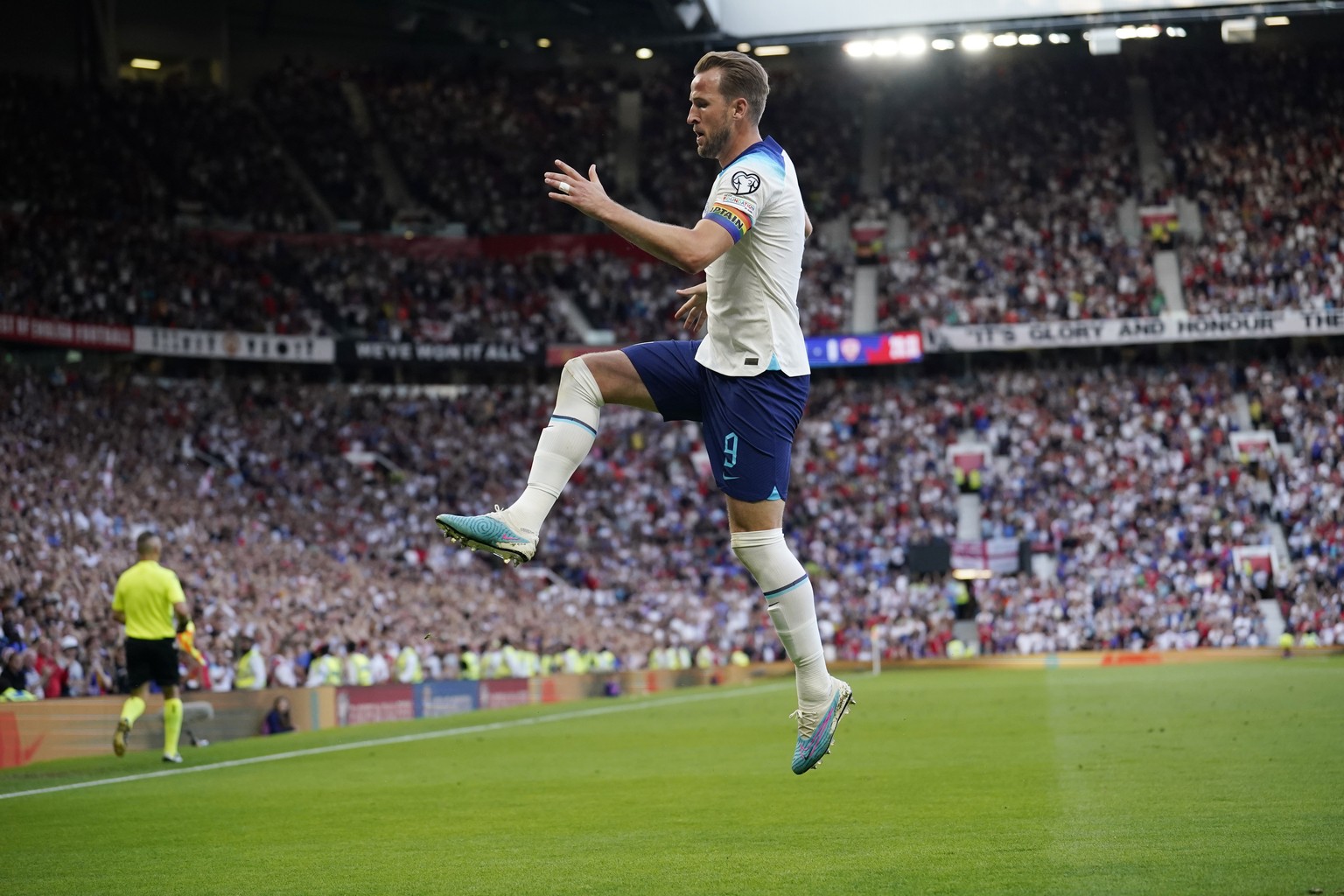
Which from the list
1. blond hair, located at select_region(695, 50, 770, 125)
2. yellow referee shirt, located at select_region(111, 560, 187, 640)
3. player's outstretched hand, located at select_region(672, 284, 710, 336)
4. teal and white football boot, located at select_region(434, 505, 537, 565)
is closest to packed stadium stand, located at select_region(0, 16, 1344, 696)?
yellow referee shirt, located at select_region(111, 560, 187, 640)

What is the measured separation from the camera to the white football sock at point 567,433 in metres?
6.79

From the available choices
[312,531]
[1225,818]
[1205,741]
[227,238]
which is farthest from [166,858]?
[227,238]

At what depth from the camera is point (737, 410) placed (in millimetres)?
6723

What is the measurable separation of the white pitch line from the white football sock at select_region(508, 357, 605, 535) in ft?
26.3

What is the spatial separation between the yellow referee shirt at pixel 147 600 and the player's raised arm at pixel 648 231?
10.6m

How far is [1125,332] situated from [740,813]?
37.8 metres

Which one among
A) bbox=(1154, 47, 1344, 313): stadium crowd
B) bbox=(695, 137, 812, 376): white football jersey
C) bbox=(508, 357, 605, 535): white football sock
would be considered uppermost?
Answer: bbox=(1154, 47, 1344, 313): stadium crowd

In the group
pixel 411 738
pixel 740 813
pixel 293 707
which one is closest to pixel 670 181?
pixel 293 707

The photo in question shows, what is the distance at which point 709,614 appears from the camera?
128 ft

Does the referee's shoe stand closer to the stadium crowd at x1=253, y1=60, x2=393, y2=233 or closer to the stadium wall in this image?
the stadium wall

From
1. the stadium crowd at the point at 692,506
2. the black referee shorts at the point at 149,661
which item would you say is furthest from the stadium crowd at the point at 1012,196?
the black referee shorts at the point at 149,661

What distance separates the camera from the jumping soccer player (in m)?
6.70

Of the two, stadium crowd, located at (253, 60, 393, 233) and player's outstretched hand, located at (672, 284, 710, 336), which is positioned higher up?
stadium crowd, located at (253, 60, 393, 233)

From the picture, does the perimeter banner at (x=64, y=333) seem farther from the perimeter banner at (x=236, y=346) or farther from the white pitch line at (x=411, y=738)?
the white pitch line at (x=411, y=738)
